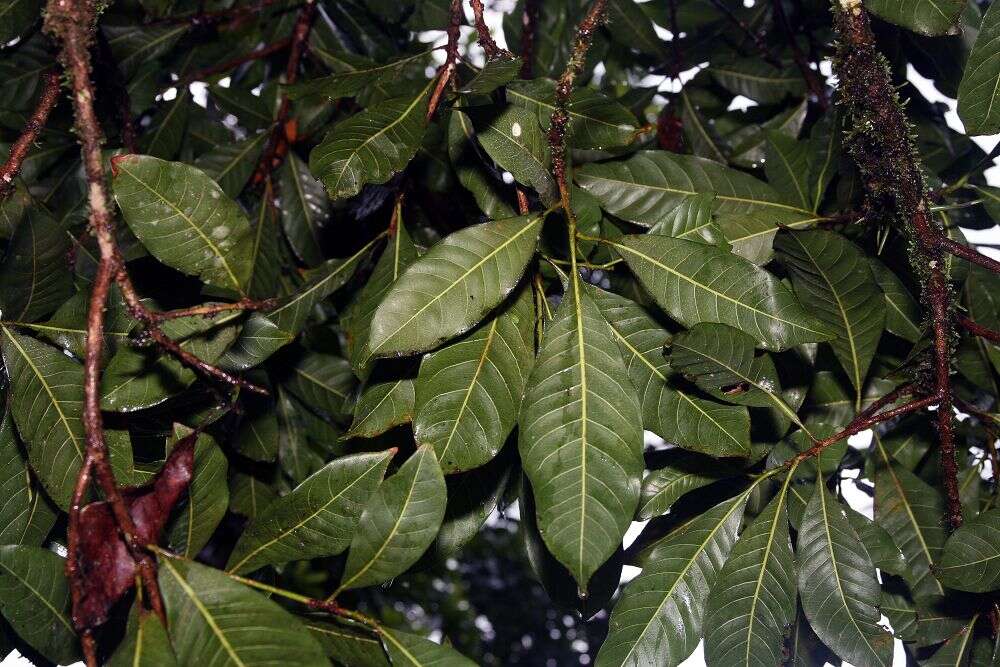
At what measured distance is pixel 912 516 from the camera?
Answer: 3.36 feet

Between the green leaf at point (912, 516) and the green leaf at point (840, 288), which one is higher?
the green leaf at point (840, 288)

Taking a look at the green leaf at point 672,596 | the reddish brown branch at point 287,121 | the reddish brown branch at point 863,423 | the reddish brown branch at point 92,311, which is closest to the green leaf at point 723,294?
the reddish brown branch at point 863,423

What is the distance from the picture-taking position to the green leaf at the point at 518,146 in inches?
36.4

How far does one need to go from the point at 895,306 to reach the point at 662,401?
34 cm

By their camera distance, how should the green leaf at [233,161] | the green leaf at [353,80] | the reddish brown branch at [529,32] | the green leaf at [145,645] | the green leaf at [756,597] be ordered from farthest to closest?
the reddish brown branch at [529,32], the green leaf at [233,161], the green leaf at [353,80], the green leaf at [756,597], the green leaf at [145,645]

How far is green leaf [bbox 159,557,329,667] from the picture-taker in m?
0.70

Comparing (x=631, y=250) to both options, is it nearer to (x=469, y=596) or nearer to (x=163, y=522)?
(x=163, y=522)


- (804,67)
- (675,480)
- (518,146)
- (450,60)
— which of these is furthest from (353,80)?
(804,67)

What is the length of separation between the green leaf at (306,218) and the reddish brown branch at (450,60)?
14.2 inches

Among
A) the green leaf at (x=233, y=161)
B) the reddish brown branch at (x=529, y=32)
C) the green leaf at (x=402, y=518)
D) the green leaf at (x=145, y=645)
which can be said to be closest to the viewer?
the green leaf at (x=145, y=645)

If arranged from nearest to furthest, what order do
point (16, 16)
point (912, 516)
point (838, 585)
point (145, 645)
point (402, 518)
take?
point (145, 645) < point (402, 518) < point (838, 585) < point (912, 516) < point (16, 16)

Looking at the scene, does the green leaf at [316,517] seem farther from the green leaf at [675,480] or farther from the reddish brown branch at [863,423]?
the reddish brown branch at [863,423]

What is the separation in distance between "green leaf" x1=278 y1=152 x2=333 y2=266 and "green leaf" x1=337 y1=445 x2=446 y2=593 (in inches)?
23.3

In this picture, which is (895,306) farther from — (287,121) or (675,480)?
(287,121)
